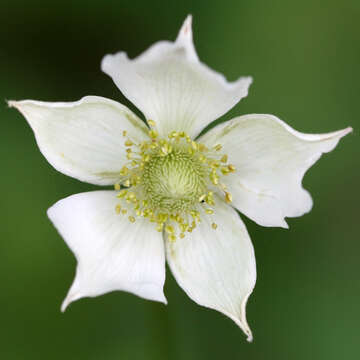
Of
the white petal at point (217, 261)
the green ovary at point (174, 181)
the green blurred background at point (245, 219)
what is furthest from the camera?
the green blurred background at point (245, 219)

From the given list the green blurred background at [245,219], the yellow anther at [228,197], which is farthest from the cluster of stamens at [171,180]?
the green blurred background at [245,219]

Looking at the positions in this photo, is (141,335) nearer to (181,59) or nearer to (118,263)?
(118,263)

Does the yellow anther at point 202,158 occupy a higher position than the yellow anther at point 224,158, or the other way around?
the yellow anther at point 202,158

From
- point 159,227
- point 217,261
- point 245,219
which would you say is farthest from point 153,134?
point 245,219

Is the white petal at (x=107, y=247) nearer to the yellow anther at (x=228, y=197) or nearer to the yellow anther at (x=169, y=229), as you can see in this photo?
the yellow anther at (x=169, y=229)

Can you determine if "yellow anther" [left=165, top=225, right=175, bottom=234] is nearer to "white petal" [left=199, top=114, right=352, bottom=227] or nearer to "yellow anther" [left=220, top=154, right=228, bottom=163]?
"white petal" [left=199, top=114, right=352, bottom=227]

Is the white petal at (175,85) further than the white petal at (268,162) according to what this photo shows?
No

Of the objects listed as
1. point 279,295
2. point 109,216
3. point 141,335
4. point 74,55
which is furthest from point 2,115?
point 279,295
